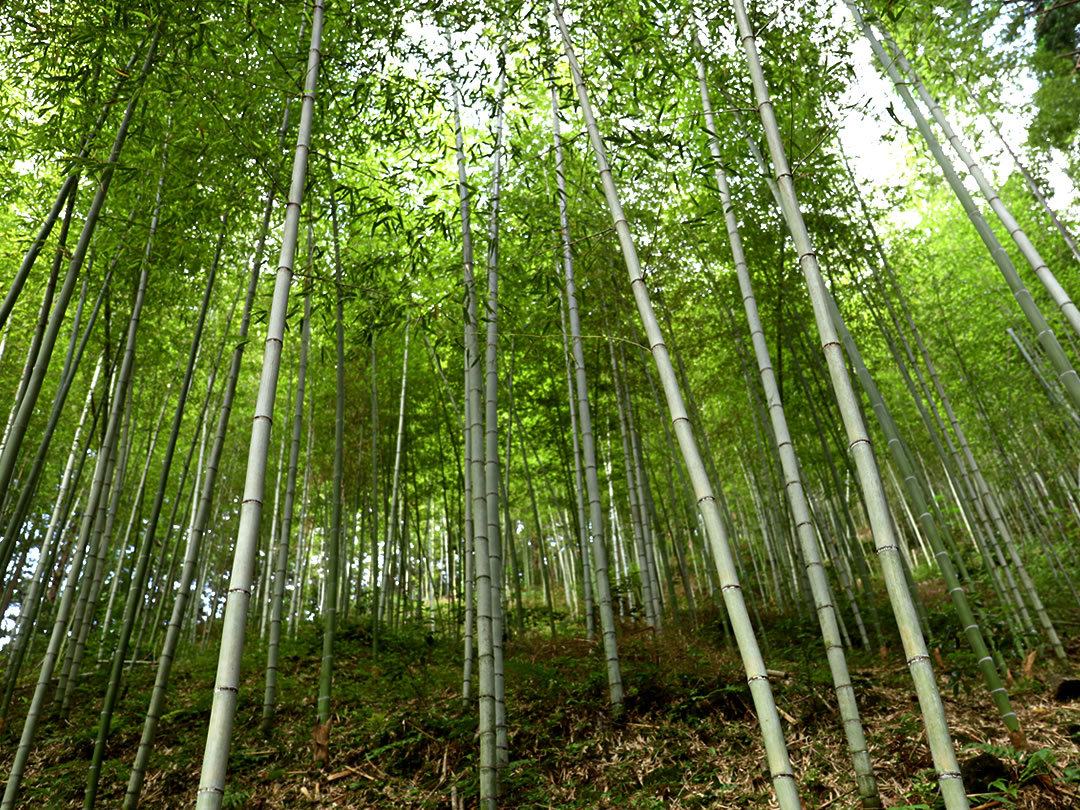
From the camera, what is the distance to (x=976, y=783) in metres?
2.55

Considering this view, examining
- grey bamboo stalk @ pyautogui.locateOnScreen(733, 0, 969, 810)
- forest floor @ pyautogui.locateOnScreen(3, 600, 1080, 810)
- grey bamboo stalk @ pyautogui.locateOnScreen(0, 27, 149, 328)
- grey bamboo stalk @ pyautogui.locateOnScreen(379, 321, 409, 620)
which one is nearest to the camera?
grey bamboo stalk @ pyautogui.locateOnScreen(733, 0, 969, 810)

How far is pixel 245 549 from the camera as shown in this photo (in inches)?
68.1

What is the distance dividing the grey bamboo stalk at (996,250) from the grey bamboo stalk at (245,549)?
91.5 inches

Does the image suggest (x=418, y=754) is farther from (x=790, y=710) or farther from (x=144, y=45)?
(x=144, y=45)

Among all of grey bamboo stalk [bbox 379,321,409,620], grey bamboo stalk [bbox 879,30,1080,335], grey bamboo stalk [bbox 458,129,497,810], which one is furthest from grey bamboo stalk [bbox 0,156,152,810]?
grey bamboo stalk [bbox 879,30,1080,335]

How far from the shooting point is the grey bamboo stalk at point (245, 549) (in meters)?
1.54

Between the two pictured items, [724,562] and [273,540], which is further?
[273,540]

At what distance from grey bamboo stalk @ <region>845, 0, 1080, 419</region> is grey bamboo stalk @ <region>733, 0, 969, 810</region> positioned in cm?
104

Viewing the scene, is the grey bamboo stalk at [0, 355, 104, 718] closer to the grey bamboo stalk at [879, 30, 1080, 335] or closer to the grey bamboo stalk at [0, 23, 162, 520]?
the grey bamboo stalk at [0, 23, 162, 520]

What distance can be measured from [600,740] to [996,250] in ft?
10.3

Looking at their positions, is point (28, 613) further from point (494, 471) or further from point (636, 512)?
point (636, 512)

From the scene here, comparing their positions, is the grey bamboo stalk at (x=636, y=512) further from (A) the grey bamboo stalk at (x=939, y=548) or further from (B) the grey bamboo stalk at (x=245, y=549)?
(B) the grey bamboo stalk at (x=245, y=549)

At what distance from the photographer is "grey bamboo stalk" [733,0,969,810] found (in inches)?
57.7

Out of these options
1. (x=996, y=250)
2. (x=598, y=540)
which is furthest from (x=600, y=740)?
(x=996, y=250)
